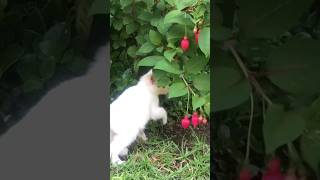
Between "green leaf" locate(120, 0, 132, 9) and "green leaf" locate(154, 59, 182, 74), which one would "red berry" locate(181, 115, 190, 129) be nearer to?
"green leaf" locate(154, 59, 182, 74)

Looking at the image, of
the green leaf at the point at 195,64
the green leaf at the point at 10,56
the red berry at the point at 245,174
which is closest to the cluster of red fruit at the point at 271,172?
the red berry at the point at 245,174

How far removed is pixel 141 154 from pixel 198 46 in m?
0.24

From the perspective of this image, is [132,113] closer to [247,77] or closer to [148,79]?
[148,79]

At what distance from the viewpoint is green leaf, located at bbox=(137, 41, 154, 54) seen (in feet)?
3.10

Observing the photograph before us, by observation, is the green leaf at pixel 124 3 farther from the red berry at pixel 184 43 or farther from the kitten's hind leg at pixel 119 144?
the kitten's hind leg at pixel 119 144

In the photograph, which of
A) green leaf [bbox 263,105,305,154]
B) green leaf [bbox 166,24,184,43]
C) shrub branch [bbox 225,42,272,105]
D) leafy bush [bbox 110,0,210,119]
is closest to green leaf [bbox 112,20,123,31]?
leafy bush [bbox 110,0,210,119]

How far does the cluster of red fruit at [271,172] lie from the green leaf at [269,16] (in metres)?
0.22

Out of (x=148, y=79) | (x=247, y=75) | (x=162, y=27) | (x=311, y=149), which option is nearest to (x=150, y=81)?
(x=148, y=79)

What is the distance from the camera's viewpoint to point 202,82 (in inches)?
38.8

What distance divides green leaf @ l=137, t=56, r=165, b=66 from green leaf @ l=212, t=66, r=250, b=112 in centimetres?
15

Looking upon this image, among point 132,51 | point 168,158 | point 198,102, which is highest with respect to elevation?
point 132,51

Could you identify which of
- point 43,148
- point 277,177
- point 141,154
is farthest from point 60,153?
point 277,177

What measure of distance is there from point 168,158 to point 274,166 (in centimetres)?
21

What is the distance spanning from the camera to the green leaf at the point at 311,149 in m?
0.85
